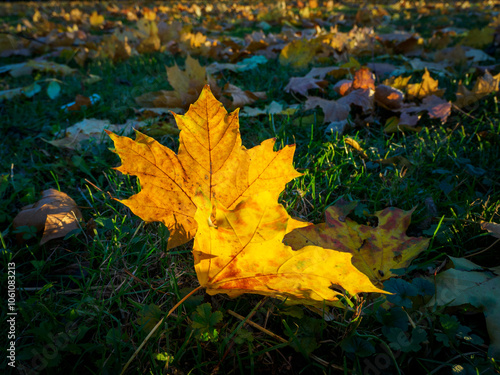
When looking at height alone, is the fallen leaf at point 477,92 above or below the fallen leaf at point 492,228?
above

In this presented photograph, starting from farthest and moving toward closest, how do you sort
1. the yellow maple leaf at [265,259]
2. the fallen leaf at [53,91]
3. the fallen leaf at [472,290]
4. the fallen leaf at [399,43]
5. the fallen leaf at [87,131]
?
the fallen leaf at [399,43], the fallen leaf at [53,91], the fallen leaf at [87,131], the fallen leaf at [472,290], the yellow maple leaf at [265,259]

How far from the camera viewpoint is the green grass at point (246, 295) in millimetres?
793

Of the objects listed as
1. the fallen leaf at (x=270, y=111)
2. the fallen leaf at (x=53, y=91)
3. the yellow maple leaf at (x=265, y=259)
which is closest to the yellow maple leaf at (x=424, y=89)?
the fallen leaf at (x=270, y=111)

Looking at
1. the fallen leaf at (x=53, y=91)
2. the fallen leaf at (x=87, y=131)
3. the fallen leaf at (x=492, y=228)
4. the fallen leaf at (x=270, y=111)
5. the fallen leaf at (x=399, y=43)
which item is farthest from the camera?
the fallen leaf at (x=399, y=43)

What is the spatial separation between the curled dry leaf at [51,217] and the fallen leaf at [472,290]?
1.28m

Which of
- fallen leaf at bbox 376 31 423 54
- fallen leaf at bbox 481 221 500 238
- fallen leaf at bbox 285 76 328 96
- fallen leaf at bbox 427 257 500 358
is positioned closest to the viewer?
fallen leaf at bbox 427 257 500 358

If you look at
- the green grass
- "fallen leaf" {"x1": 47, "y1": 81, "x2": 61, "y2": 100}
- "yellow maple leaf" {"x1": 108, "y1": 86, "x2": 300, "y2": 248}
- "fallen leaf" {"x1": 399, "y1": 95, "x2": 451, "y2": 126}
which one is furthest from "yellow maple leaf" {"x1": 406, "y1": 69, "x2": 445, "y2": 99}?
"fallen leaf" {"x1": 47, "y1": 81, "x2": 61, "y2": 100}

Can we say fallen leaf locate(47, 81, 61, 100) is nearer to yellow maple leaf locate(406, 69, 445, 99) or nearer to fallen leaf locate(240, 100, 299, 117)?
fallen leaf locate(240, 100, 299, 117)

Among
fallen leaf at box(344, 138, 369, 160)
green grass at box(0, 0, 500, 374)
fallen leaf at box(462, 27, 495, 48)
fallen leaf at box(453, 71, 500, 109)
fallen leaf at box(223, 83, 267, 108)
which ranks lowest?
green grass at box(0, 0, 500, 374)

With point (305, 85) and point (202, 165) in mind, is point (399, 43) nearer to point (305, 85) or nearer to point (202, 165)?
point (305, 85)

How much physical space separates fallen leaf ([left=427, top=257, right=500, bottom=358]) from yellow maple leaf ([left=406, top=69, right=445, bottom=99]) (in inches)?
53.1

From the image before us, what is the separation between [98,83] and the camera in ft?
8.93

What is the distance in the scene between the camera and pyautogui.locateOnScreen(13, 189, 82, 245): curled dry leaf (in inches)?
44.3

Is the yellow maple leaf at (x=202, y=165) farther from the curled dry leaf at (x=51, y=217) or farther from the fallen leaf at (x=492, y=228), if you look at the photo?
the fallen leaf at (x=492, y=228)
